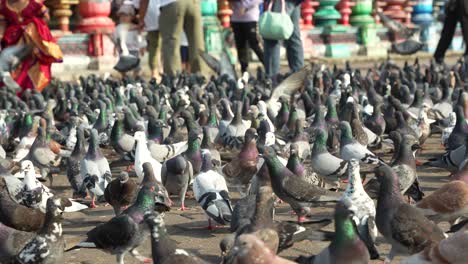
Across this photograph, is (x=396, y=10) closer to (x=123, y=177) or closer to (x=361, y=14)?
(x=361, y=14)

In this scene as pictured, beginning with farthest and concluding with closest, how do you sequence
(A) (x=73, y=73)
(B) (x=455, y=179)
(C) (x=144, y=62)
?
(C) (x=144, y=62) → (A) (x=73, y=73) → (B) (x=455, y=179)

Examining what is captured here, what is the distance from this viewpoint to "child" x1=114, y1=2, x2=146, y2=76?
62.6 ft

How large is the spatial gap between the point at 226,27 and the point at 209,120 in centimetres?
1325

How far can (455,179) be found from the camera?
644 cm

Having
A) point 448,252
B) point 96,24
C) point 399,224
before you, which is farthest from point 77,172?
point 96,24

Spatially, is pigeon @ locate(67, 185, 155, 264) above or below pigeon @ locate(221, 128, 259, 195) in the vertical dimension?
above

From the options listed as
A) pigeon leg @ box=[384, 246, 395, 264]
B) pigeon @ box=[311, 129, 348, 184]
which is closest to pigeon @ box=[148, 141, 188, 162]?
pigeon @ box=[311, 129, 348, 184]

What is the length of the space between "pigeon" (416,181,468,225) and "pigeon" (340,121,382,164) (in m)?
1.66

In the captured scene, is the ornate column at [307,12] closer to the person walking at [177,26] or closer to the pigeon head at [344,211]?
the person walking at [177,26]

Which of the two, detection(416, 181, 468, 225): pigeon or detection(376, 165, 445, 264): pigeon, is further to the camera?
detection(416, 181, 468, 225): pigeon

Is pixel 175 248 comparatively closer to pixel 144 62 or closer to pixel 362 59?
pixel 144 62

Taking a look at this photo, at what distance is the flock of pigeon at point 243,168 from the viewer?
17.0 feet

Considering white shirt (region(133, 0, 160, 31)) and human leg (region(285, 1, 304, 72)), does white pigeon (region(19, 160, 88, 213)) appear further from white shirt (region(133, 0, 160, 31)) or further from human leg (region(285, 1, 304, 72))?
white shirt (region(133, 0, 160, 31))

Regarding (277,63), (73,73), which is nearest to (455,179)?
(277,63)
